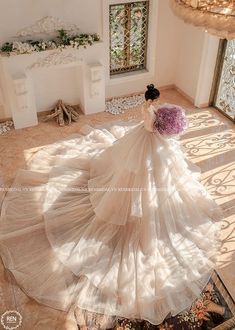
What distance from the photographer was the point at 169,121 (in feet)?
13.8

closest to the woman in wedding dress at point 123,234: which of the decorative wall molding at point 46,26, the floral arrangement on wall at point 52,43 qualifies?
the floral arrangement on wall at point 52,43

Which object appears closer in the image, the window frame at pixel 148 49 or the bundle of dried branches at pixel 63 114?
the window frame at pixel 148 49

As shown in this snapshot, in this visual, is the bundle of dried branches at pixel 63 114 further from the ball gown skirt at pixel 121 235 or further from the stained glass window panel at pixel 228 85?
the stained glass window panel at pixel 228 85

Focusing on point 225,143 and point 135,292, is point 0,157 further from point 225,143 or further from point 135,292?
point 225,143

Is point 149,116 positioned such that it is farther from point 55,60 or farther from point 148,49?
point 148,49

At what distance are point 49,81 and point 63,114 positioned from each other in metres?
0.65

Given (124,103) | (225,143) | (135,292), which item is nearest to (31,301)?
(135,292)

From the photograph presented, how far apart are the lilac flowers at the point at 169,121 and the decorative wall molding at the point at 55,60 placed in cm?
284

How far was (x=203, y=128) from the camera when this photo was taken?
6.82 meters

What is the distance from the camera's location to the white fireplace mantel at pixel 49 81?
20.5 ft

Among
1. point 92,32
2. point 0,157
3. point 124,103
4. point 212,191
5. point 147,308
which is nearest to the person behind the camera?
point 147,308

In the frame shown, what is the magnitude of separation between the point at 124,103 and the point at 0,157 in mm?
2761

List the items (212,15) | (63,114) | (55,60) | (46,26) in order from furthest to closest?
(63,114) → (55,60) → (46,26) → (212,15)

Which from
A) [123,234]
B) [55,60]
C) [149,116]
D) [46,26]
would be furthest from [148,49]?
[123,234]
